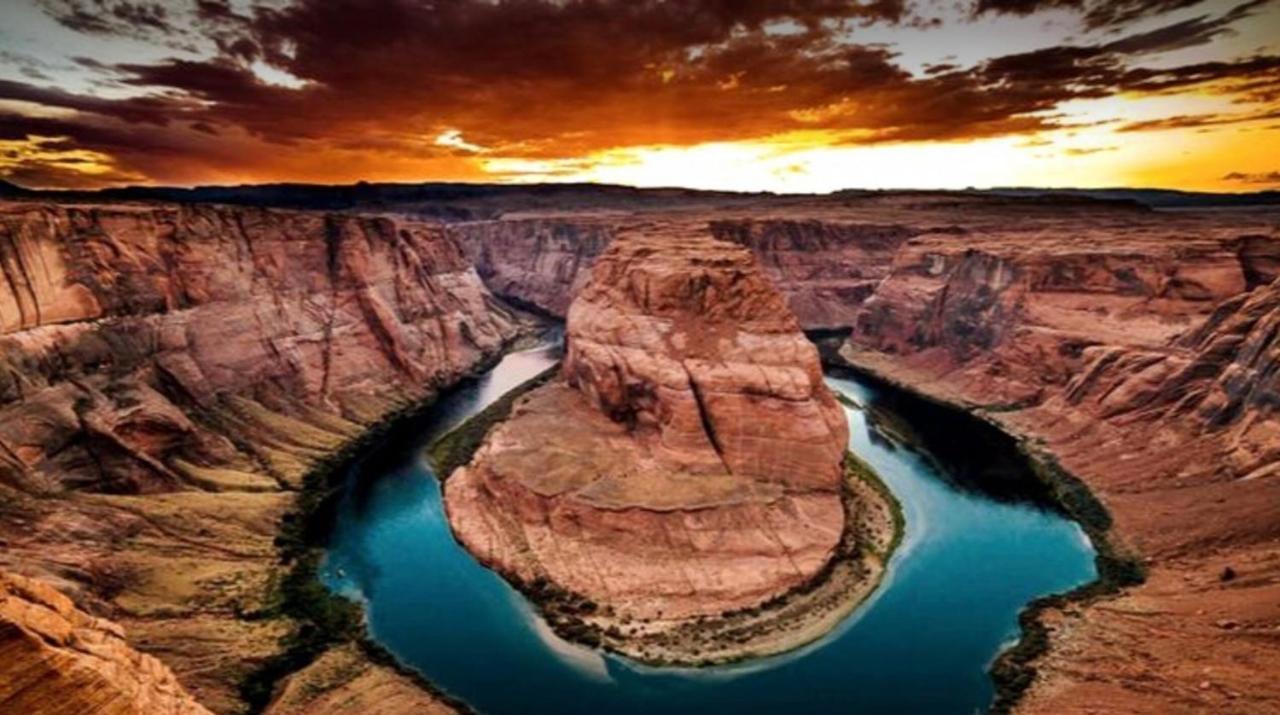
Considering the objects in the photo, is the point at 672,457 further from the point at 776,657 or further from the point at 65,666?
the point at 65,666

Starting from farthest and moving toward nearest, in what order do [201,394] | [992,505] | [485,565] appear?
1. [201,394]
2. [992,505]
3. [485,565]

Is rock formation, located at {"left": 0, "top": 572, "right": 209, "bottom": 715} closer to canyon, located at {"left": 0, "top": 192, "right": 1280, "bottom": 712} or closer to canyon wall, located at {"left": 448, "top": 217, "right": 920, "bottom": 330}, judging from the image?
canyon, located at {"left": 0, "top": 192, "right": 1280, "bottom": 712}

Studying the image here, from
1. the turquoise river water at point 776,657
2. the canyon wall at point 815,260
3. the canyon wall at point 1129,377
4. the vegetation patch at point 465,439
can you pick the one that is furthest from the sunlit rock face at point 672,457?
the canyon wall at point 815,260

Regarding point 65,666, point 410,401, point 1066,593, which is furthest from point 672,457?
point 410,401

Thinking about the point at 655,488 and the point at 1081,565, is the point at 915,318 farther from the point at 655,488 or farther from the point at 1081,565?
the point at 655,488

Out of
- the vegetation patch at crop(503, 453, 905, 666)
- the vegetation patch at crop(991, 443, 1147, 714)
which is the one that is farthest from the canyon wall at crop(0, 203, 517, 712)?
the vegetation patch at crop(991, 443, 1147, 714)

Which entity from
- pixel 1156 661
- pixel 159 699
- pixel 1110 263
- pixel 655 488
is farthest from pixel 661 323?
pixel 1110 263
